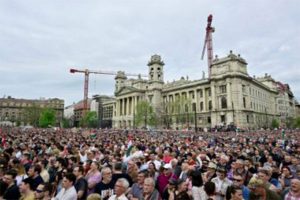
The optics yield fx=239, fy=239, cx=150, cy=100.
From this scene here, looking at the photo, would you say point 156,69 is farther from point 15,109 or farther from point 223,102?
point 15,109

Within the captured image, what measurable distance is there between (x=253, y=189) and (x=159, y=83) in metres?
83.6

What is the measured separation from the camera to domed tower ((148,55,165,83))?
89.0 m

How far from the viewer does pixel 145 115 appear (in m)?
76.6

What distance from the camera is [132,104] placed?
95.2 m

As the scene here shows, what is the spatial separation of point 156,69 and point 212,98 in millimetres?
28516

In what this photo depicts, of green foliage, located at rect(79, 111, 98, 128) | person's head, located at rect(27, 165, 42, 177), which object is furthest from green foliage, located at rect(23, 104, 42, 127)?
person's head, located at rect(27, 165, 42, 177)

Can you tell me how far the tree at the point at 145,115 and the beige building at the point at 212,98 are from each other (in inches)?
138

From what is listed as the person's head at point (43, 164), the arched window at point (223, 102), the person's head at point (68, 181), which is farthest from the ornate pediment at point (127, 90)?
the person's head at point (68, 181)

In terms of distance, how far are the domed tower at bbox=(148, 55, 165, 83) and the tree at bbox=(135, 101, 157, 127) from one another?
13.6 m

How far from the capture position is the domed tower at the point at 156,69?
89000 millimetres

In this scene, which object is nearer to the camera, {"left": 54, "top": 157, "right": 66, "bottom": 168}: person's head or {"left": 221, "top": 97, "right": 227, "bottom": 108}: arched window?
{"left": 54, "top": 157, "right": 66, "bottom": 168}: person's head

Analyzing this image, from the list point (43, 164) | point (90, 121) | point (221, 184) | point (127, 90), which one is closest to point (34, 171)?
point (43, 164)

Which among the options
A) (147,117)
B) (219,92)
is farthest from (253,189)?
(147,117)

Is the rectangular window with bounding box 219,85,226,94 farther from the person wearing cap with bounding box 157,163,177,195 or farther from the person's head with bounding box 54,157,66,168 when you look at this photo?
the person wearing cap with bounding box 157,163,177,195
